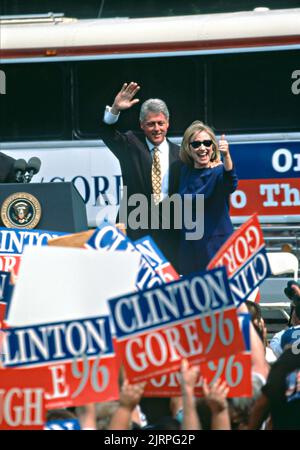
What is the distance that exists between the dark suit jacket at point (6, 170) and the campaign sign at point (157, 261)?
2.59 m

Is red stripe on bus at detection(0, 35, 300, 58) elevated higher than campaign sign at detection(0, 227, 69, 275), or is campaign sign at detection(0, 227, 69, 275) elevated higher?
red stripe on bus at detection(0, 35, 300, 58)

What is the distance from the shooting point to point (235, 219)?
9.63 m

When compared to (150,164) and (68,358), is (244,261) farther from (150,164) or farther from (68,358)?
(150,164)

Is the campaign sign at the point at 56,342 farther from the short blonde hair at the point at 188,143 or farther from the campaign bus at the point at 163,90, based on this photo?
the campaign bus at the point at 163,90

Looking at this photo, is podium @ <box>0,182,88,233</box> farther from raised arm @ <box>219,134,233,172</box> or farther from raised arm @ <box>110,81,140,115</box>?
raised arm @ <box>110,81,140,115</box>

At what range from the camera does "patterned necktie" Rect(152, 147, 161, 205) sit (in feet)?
22.2

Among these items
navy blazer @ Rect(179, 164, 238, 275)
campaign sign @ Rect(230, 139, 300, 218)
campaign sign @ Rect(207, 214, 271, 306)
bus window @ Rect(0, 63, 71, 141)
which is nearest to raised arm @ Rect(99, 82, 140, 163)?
navy blazer @ Rect(179, 164, 238, 275)

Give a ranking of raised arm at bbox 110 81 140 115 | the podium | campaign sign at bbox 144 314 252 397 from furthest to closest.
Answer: raised arm at bbox 110 81 140 115 → the podium → campaign sign at bbox 144 314 252 397

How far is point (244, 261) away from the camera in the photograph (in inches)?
→ 149

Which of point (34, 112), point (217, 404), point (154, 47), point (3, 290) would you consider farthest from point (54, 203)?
point (34, 112)

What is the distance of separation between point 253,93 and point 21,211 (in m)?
5.07

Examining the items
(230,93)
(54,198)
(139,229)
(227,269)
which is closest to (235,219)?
(230,93)

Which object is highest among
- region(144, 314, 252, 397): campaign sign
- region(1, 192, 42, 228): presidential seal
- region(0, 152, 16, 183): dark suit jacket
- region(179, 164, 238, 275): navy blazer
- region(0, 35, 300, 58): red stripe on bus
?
region(0, 35, 300, 58): red stripe on bus

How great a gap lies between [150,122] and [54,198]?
159cm
